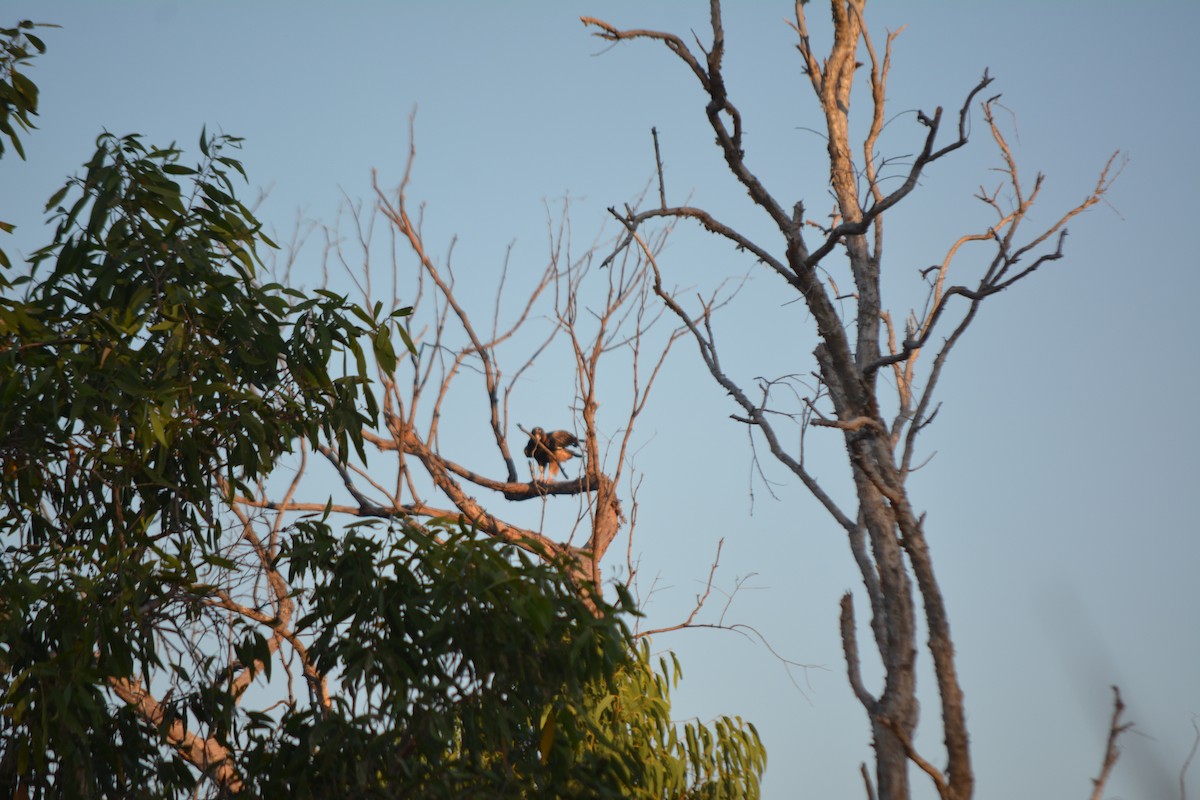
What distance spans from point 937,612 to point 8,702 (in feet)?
6.59

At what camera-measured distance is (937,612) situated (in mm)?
2471

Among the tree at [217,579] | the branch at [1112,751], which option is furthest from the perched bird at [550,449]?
the branch at [1112,751]

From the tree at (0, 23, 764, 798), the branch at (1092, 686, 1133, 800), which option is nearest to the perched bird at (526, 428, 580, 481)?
the tree at (0, 23, 764, 798)

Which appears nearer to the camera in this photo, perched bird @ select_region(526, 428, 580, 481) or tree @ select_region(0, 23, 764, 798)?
tree @ select_region(0, 23, 764, 798)

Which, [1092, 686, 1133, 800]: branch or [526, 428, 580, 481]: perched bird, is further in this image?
[526, 428, 580, 481]: perched bird

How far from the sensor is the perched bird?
5.13 m

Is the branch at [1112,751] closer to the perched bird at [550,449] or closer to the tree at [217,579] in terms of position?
the tree at [217,579]

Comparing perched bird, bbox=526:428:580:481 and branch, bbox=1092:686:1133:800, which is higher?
perched bird, bbox=526:428:580:481

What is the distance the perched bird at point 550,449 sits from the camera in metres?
5.13

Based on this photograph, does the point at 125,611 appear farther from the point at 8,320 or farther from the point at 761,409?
the point at 761,409

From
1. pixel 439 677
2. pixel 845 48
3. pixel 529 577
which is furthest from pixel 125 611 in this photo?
pixel 845 48

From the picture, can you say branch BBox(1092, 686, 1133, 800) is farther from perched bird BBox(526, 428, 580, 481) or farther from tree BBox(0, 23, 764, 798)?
perched bird BBox(526, 428, 580, 481)

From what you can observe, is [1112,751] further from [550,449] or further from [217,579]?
[550,449]

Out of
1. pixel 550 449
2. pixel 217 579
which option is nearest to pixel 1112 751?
pixel 217 579
